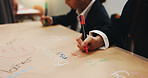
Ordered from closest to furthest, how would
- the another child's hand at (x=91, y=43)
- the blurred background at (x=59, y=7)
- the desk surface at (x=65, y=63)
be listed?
the desk surface at (x=65, y=63), the another child's hand at (x=91, y=43), the blurred background at (x=59, y=7)

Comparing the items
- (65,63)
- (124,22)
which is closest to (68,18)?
(124,22)

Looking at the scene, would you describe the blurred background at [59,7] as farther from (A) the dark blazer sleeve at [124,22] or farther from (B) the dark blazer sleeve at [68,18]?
(B) the dark blazer sleeve at [68,18]

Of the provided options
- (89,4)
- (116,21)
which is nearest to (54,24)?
(89,4)

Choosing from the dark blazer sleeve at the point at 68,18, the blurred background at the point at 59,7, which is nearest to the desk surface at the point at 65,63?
the blurred background at the point at 59,7

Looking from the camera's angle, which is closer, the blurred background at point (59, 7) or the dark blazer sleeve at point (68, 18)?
the blurred background at point (59, 7)

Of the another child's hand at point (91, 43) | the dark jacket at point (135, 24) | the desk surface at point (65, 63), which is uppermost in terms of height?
the dark jacket at point (135, 24)

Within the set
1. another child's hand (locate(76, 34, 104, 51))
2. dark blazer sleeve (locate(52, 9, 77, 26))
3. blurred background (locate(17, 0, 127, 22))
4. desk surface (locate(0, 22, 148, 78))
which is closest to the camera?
desk surface (locate(0, 22, 148, 78))

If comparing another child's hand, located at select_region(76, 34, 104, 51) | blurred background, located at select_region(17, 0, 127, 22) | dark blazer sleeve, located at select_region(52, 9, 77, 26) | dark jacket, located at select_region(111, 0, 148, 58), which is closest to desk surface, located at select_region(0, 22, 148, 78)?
another child's hand, located at select_region(76, 34, 104, 51)

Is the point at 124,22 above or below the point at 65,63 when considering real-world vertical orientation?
above

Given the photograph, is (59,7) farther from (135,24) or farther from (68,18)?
(135,24)

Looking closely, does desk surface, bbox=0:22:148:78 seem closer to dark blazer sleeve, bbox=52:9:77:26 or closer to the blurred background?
the blurred background

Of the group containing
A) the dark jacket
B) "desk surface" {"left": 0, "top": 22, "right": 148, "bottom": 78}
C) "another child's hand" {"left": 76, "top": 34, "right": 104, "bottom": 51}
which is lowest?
"desk surface" {"left": 0, "top": 22, "right": 148, "bottom": 78}

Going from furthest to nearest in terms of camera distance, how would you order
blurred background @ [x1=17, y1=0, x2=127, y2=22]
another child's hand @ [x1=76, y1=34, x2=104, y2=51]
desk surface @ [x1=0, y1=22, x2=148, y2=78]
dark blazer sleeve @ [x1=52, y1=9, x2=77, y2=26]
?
dark blazer sleeve @ [x1=52, y1=9, x2=77, y2=26]
blurred background @ [x1=17, y1=0, x2=127, y2=22]
another child's hand @ [x1=76, y1=34, x2=104, y2=51]
desk surface @ [x1=0, y1=22, x2=148, y2=78]

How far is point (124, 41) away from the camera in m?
0.62
